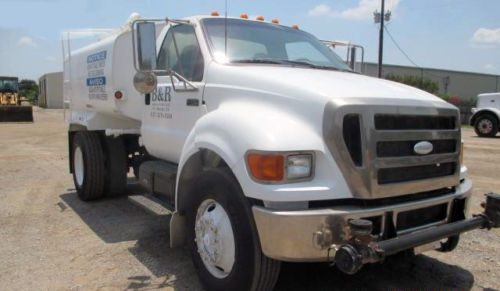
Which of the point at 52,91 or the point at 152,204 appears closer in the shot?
the point at 152,204

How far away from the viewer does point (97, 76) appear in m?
6.54

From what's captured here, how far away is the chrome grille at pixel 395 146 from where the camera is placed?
318 centimetres

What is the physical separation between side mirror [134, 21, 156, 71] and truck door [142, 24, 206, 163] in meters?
0.36

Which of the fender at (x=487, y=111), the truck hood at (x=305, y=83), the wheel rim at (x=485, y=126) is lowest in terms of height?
the wheel rim at (x=485, y=126)

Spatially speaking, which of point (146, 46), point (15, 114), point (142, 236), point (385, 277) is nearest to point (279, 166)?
point (385, 277)

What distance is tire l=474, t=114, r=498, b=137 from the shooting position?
62.3 feet

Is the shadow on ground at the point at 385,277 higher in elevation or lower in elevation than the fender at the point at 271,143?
lower

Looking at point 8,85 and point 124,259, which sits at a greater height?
point 8,85

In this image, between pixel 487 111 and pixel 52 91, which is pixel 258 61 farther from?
pixel 52 91

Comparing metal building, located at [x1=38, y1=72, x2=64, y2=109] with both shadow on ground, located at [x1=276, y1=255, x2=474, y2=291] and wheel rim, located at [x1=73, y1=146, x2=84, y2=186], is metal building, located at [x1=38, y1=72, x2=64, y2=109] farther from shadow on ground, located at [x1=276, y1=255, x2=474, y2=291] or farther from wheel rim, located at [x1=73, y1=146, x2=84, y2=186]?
shadow on ground, located at [x1=276, y1=255, x2=474, y2=291]

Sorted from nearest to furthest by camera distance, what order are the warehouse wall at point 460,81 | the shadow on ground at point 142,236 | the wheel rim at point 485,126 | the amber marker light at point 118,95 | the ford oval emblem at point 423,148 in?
the ford oval emblem at point 423,148 < the shadow on ground at point 142,236 < the amber marker light at point 118,95 < the wheel rim at point 485,126 < the warehouse wall at point 460,81

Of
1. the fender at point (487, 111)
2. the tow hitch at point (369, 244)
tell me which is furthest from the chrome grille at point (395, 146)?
the fender at point (487, 111)

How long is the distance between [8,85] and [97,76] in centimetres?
3632

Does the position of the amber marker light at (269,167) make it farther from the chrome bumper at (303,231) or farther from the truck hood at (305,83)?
the truck hood at (305,83)
